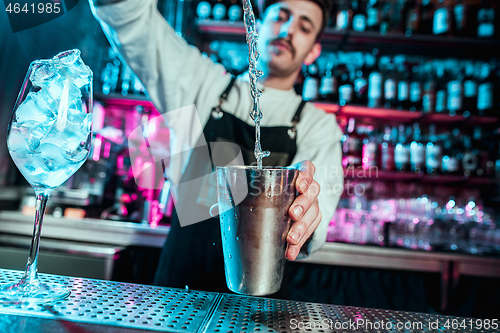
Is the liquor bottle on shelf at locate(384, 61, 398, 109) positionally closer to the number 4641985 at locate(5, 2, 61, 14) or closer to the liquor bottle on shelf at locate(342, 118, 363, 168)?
the liquor bottle on shelf at locate(342, 118, 363, 168)

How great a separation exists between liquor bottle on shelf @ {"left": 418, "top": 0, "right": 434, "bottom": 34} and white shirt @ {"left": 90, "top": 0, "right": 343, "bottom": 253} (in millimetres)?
1844

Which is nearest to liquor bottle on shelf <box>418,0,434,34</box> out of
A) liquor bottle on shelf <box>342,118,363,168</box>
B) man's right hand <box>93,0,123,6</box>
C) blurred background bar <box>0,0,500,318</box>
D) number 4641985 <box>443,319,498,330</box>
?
blurred background bar <box>0,0,500,318</box>

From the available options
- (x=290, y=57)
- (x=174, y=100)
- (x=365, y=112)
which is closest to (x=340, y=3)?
(x=365, y=112)

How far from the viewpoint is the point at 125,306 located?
1.50 feet

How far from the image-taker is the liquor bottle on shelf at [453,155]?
2482mm

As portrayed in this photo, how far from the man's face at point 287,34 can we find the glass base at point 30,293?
3.81ft

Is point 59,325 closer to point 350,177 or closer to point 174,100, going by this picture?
point 174,100

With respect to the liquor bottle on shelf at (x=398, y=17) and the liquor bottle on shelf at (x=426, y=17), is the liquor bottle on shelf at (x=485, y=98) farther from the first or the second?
the liquor bottle on shelf at (x=398, y=17)

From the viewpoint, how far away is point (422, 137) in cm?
278

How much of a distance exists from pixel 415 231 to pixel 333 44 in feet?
5.09

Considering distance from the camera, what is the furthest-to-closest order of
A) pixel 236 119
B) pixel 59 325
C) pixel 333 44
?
pixel 333 44
pixel 236 119
pixel 59 325

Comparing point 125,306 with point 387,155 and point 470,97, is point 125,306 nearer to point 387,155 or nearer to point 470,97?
point 387,155

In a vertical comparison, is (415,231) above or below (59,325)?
below

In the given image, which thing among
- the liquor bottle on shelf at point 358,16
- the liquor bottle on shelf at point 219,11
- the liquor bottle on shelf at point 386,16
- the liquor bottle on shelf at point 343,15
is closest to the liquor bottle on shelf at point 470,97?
the liquor bottle on shelf at point 386,16
